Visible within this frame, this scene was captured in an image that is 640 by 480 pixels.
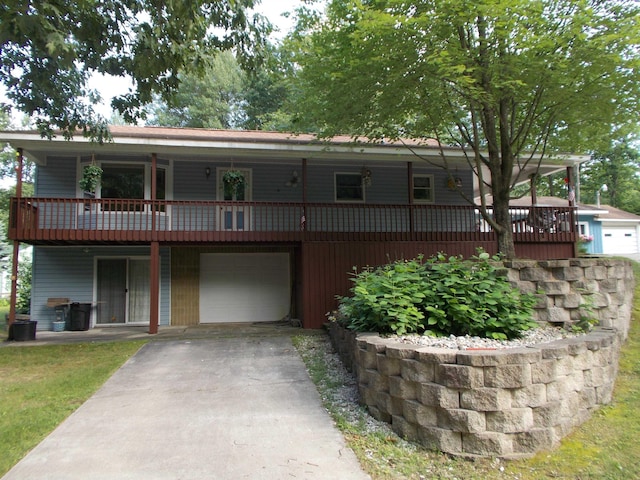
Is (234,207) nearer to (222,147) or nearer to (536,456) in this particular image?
(222,147)

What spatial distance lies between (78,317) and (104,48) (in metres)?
6.66

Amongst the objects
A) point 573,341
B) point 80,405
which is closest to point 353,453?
point 573,341

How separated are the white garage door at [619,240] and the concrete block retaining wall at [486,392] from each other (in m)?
22.9

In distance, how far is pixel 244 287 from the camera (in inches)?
455

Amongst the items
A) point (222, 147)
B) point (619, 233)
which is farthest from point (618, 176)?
point (222, 147)

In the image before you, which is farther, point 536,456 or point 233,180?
point 233,180

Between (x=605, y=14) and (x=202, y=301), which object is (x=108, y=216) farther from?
(x=605, y=14)

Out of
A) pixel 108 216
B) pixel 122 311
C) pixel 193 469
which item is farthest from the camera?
pixel 122 311

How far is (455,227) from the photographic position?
39.8ft

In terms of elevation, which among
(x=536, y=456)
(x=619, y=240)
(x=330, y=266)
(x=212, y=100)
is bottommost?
(x=536, y=456)

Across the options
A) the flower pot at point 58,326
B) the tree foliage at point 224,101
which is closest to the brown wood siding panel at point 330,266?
the flower pot at point 58,326

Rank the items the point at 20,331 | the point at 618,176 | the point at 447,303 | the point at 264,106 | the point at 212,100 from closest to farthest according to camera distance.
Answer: the point at 447,303 < the point at 20,331 < the point at 264,106 < the point at 212,100 < the point at 618,176

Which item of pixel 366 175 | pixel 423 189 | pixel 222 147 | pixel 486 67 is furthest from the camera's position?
pixel 423 189

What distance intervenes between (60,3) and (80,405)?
17.0 ft
